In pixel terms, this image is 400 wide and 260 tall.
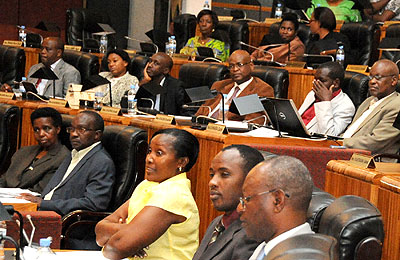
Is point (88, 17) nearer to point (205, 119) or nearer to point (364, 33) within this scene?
point (364, 33)

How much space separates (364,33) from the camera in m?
8.08

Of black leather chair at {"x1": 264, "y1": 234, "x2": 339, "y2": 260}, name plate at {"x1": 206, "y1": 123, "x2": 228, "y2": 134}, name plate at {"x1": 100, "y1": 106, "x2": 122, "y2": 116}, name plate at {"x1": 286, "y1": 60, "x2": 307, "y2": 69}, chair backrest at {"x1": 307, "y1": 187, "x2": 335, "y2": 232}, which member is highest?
black leather chair at {"x1": 264, "y1": 234, "x2": 339, "y2": 260}

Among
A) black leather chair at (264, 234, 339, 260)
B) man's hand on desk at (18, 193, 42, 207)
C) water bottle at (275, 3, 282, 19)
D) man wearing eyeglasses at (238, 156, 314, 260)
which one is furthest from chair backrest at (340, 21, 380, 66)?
black leather chair at (264, 234, 339, 260)

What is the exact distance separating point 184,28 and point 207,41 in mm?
914

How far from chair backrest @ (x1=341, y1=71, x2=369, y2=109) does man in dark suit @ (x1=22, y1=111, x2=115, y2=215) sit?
2.14 meters

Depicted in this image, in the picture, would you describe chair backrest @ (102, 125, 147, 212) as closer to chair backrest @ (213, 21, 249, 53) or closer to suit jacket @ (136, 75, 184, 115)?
suit jacket @ (136, 75, 184, 115)

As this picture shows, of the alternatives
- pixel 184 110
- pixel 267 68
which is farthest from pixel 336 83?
pixel 184 110

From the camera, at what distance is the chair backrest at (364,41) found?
8055 millimetres

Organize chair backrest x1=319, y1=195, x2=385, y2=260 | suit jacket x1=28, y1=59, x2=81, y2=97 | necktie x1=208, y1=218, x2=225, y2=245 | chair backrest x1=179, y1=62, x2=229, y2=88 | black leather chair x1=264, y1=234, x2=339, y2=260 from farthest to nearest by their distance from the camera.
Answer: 1. suit jacket x1=28, y1=59, x2=81, y2=97
2. chair backrest x1=179, y1=62, x2=229, y2=88
3. necktie x1=208, y1=218, x2=225, y2=245
4. chair backrest x1=319, y1=195, x2=385, y2=260
5. black leather chair x1=264, y1=234, x2=339, y2=260

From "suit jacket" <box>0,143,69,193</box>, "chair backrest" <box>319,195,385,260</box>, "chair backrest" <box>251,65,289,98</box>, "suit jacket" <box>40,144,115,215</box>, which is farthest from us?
"chair backrest" <box>251,65,289,98</box>

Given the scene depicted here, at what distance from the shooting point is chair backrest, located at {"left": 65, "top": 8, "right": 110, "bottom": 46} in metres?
9.98

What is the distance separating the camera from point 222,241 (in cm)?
266

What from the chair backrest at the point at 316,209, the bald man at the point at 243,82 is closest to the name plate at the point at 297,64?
the bald man at the point at 243,82

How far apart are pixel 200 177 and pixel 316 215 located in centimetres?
202
